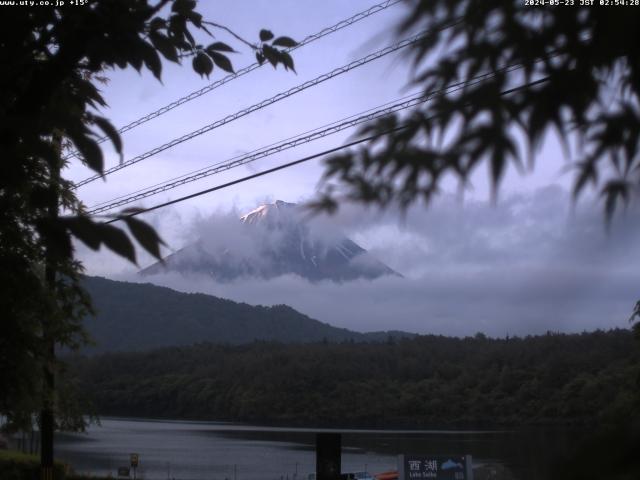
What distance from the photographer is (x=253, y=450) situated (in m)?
72.6

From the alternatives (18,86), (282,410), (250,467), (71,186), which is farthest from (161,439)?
(18,86)

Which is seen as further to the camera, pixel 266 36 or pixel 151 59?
pixel 266 36

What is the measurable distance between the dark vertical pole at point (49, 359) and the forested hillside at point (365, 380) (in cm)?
2383

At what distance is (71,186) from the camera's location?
10.8m

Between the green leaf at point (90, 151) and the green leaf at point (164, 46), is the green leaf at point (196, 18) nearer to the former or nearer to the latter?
the green leaf at point (164, 46)

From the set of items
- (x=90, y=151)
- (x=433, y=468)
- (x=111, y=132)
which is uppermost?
(x=111, y=132)

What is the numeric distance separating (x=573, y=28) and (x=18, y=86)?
3.52 meters

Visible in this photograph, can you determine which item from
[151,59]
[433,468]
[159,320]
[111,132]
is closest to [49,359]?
[151,59]

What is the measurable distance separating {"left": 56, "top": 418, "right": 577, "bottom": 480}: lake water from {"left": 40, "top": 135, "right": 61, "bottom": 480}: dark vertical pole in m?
24.7

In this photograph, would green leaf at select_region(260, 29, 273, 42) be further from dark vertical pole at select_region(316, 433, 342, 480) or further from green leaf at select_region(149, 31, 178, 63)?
dark vertical pole at select_region(316, 433, 342, 480)

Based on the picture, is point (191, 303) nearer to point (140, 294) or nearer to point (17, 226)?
point (140, 294)

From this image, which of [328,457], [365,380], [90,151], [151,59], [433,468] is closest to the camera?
[90,151]

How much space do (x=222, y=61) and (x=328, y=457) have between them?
1282cm

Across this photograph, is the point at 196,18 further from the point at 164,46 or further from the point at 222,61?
the point at 164,46
